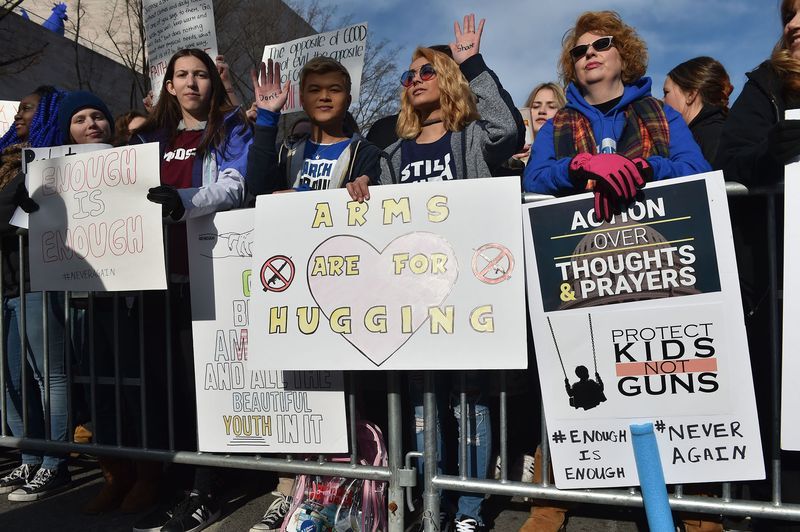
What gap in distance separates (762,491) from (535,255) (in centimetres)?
128

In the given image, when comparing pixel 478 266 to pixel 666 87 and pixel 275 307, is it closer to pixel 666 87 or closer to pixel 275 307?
pixel 275 307

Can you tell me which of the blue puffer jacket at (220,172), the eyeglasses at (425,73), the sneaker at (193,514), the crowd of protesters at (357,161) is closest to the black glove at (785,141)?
the crowd of protesters at (357,161)

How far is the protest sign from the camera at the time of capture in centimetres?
289

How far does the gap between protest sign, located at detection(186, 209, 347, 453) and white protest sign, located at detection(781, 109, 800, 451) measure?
170cm

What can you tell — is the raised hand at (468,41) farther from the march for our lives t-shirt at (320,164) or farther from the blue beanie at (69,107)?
the blue beanie at (69,107)

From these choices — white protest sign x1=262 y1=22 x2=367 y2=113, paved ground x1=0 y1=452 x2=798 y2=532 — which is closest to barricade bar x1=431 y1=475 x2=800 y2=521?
paved ground x1=0 y1=452 x2=798 y2=532

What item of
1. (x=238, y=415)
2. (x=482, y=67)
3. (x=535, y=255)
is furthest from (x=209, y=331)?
(x=482, y=67)

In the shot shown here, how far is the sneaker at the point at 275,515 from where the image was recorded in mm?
2955

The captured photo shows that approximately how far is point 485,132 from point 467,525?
1773mm

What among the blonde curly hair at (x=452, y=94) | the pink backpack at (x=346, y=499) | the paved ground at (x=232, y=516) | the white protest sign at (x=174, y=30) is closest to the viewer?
the pink backpack at (x=346, y=499)

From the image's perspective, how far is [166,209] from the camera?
2869 millimetres

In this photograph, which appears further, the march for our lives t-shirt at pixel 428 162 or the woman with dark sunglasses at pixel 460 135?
the march for our lives t-shirt at pixel 428 162

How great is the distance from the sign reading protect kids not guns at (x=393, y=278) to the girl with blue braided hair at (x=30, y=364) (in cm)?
151

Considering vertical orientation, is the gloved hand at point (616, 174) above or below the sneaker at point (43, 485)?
above
